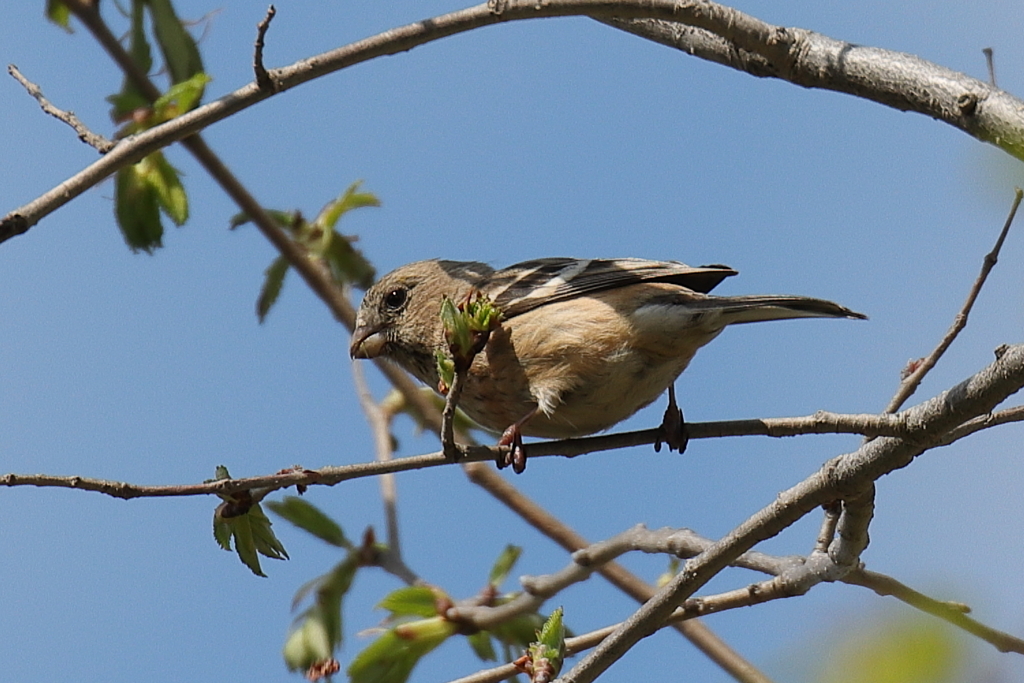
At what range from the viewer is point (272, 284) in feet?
20.2

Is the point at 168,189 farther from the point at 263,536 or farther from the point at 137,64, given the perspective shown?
the point at 263,536

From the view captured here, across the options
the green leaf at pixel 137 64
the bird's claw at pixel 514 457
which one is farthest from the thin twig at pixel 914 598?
the green leaf at pixel 137 64

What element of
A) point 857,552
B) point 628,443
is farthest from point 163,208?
point 857,552

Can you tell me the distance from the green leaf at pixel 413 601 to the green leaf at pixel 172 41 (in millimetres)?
2852

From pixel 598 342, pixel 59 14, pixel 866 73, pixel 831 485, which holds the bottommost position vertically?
pixel 831 485

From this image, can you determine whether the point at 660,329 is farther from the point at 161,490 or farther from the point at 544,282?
the point at 161,490

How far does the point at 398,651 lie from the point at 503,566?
3.52 ft

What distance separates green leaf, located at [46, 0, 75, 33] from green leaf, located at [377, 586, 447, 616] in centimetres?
334

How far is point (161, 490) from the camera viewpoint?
3725 millimetres

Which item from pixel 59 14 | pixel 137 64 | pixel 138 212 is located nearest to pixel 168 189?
pixel 138 212

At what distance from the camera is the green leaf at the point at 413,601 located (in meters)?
5.14

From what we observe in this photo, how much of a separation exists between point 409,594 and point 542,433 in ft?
3.47

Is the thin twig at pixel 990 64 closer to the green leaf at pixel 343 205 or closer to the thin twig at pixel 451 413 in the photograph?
the thin twig at pixel 451 413

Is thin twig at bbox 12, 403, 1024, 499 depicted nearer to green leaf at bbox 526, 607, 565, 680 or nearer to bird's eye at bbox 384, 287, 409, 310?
green leaf at bbox 526, 607, 565, 680
